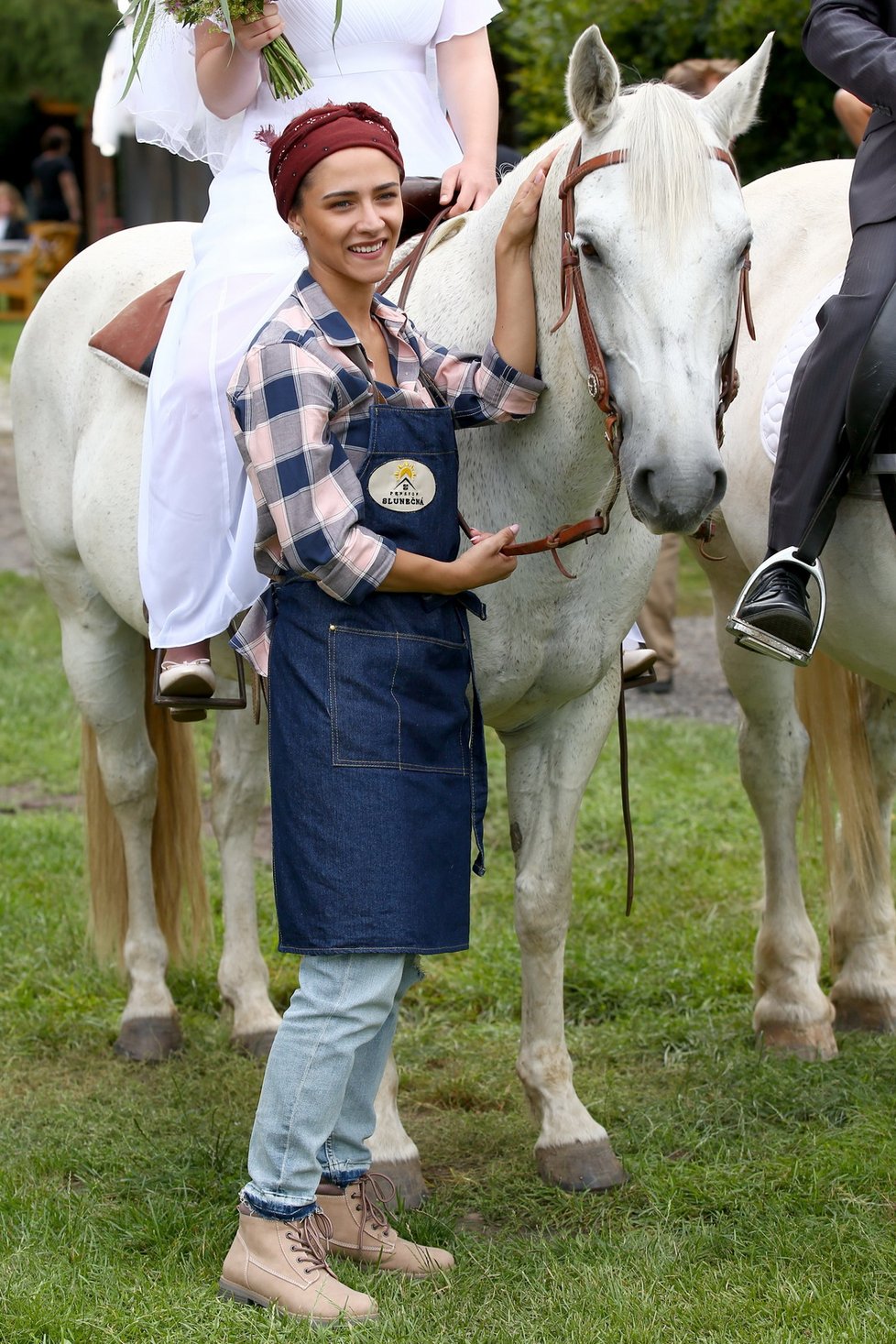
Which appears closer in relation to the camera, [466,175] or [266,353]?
[266,353]

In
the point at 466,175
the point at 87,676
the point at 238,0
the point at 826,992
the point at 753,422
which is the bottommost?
the point at 826,992

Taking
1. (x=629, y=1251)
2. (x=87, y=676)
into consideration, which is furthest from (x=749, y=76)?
(x=87, y=676)

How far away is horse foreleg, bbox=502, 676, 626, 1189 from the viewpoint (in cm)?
344

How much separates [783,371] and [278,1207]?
2039mm

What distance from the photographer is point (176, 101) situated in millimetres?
3592

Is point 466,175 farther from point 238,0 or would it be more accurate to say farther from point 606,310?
point 606,310

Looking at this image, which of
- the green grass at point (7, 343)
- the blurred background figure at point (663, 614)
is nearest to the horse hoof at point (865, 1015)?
the blurred background figure at point (663, 614)

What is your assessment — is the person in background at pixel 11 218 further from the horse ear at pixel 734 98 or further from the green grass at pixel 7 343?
the horse ear at pixel 734 98

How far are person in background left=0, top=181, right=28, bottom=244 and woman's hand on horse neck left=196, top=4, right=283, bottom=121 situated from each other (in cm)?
2356

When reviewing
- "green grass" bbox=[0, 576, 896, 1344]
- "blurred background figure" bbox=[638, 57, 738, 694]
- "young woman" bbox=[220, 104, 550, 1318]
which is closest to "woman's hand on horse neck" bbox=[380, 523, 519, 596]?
"young woman" bbox=[220, 104, 550, 1318]

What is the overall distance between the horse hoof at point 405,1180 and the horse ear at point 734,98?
6.93 feet

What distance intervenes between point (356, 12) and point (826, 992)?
293cm

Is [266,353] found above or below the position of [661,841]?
above

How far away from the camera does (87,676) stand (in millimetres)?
4387
